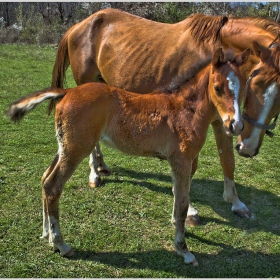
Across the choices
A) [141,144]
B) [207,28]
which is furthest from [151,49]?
[141,144]

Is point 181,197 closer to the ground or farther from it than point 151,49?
closer to the ground

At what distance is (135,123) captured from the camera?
2920 millimetres

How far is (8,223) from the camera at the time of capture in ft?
11.2

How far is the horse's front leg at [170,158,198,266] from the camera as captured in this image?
2.90 metres

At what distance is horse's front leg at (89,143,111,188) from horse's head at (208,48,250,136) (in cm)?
216

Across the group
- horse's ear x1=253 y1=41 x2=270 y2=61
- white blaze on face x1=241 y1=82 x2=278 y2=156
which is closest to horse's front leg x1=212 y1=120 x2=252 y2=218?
white blaze on face x1=241 y1=82 x2=278 y2=156

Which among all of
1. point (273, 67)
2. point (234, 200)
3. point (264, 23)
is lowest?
point (234, 200)

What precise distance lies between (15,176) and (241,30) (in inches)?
128

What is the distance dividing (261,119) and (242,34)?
0.94 metres

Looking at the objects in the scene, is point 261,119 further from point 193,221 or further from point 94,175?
point 94,175

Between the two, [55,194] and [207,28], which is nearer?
[55,194]

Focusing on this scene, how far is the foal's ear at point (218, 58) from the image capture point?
104 inches

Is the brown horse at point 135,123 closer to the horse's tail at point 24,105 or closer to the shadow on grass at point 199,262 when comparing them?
the horse's tail at point 24,105

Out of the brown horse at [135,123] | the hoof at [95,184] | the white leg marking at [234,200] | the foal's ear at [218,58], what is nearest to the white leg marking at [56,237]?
the brown horse at [135,123]
